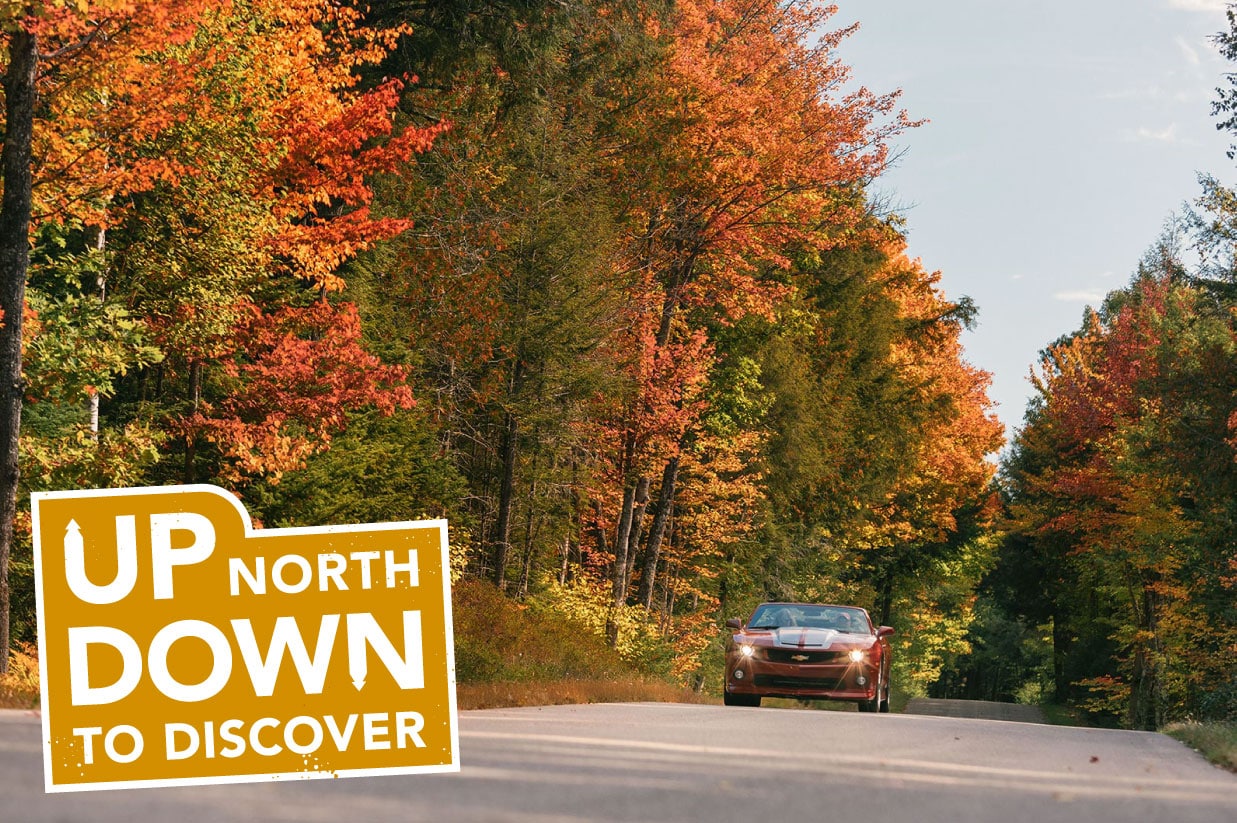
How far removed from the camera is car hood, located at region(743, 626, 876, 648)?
20.6 meters

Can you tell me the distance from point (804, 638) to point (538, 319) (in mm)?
9316

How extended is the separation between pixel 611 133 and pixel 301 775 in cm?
2583

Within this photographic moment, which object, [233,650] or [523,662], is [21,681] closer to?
[233,650]

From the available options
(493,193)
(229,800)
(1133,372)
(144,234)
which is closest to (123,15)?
(144,234)

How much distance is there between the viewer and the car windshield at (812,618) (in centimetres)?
2194

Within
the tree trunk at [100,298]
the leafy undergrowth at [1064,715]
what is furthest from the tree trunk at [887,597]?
the tree trunk at [100,298]

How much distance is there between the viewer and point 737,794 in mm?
7613

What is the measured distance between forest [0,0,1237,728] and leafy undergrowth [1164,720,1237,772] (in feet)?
39.6

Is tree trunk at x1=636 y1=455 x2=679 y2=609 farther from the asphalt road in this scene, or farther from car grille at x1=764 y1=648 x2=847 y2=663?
the asphalt road

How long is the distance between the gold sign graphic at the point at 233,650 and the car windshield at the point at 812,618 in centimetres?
1325

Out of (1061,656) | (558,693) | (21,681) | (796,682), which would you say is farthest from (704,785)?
(1061,656)

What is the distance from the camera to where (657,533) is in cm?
3703

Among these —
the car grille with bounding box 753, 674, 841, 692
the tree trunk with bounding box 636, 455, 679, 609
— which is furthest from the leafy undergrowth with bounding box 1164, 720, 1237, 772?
the tree trunk with bounding box 636, 455, 679, 609

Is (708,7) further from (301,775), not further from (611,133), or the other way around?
(301,775)
